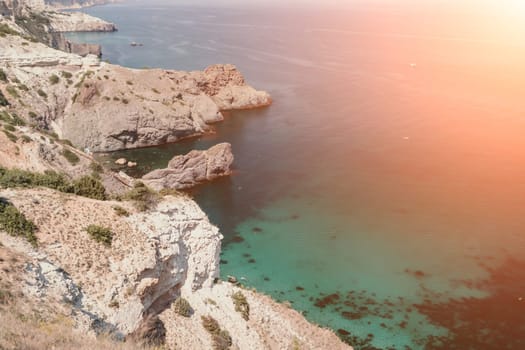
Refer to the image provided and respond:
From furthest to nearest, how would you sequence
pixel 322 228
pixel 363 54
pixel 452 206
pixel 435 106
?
pixel 363 54
pixel 435 106
pixel 452 206
pixel 322 228

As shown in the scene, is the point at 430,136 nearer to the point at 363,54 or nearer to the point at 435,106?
the point at 435,106

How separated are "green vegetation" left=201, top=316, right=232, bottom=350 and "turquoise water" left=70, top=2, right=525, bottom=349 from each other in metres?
9.88

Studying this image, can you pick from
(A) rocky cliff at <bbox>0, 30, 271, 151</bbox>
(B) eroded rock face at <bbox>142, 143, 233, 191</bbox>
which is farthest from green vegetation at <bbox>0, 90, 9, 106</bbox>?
(B) eroded rock face at <bbox>142, 143, 233, 191</bbox>

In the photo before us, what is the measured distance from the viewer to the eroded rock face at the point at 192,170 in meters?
48.5

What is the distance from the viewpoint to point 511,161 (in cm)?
5800

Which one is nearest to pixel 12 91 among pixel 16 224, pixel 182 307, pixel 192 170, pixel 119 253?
pixel 192 170

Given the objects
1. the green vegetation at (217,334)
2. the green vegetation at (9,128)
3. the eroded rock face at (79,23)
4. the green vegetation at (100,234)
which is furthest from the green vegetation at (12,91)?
the eroded rock face at (79,23)

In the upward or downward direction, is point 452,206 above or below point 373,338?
above

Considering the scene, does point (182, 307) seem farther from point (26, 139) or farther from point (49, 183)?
point (26, 139)

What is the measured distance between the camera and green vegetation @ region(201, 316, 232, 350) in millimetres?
20998

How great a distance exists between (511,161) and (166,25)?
16532 cm

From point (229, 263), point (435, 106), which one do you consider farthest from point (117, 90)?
point (435, 106)

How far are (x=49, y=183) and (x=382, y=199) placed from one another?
3481 centimetres

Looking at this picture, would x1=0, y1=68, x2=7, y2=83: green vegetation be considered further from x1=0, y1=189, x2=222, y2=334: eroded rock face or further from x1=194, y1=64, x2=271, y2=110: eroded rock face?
x1=0, y1=189, x2=222, y2=334: eroded rock face
